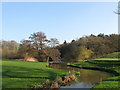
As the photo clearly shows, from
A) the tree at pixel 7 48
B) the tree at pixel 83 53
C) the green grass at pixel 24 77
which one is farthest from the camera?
the tree at pixel 83 53

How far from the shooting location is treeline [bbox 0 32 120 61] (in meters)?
19.4

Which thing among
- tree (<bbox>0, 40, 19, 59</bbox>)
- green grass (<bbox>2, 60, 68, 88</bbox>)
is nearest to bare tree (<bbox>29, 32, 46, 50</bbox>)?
tree (<bbox>0, 40, 19, 59</bbox>)

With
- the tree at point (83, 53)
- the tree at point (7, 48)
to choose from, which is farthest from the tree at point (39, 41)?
the tree at point (83, 53)

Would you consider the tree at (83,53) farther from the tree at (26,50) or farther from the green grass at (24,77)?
the green grass at (24,77)

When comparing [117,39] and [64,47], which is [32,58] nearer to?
[64,47]

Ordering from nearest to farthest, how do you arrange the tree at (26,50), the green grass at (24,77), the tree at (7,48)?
1. the green grass at (24,77)
2. the tree at (7,48)
3. the tree at (26,50)

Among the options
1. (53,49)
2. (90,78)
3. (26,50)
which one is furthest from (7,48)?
(90,78)

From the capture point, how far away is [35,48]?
21.5 m

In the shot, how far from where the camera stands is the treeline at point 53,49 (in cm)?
1938

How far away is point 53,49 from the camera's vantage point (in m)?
18.9

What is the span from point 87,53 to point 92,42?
28.1ft

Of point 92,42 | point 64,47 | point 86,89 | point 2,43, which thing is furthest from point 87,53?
point 86,89

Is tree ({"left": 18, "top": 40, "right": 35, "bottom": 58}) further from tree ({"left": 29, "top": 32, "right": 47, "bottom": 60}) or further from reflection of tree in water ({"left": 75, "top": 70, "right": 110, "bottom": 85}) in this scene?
reflection of tree in water ({"left": 75, "top": 70, "right": 110, "bottom": 85})

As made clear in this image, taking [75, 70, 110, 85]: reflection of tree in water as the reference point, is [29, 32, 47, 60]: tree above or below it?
above
